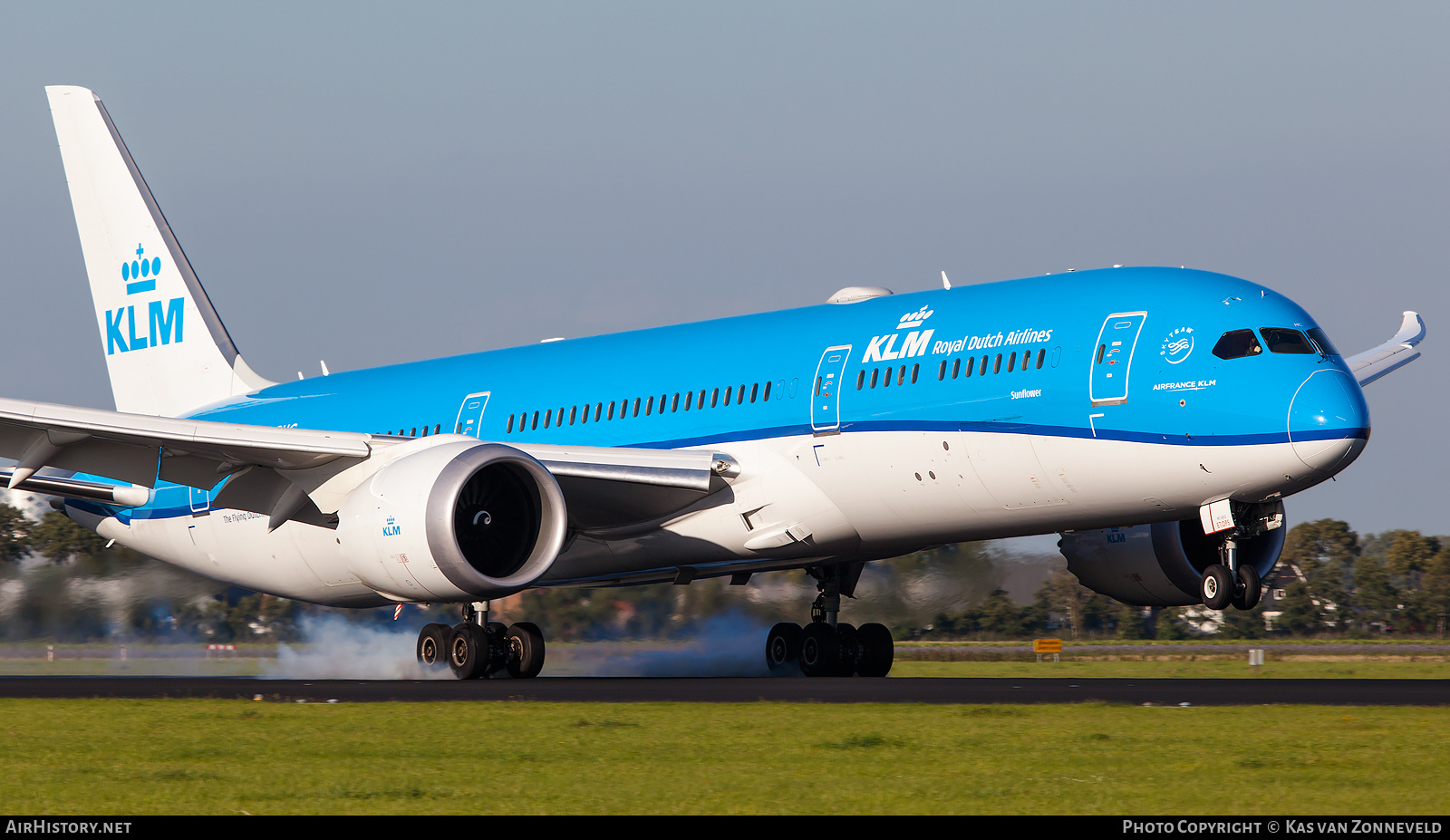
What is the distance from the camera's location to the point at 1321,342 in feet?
60.2

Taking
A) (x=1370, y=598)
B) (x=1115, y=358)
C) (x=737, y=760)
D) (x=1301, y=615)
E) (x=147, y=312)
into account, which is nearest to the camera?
(x=737, y=760)

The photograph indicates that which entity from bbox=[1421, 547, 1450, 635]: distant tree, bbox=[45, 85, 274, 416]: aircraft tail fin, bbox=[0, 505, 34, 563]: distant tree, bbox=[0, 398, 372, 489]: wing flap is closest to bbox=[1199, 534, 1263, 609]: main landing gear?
bbox=[0, 398, 372, 489]: wing flap

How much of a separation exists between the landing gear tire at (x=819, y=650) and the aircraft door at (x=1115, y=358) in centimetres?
784

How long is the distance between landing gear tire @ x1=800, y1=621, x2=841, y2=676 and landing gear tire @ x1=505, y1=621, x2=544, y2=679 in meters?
4.18

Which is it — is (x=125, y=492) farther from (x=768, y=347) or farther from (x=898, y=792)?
(x=898, y=792)

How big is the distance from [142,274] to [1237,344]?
2054cm

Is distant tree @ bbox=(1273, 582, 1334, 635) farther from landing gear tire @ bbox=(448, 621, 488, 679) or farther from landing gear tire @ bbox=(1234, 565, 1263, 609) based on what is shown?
landing gear tire @ bbox=(448, 621, 488, 679)

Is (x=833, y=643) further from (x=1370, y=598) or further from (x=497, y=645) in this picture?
(x=1370, y=598)

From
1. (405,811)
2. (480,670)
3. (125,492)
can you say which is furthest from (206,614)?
(405,811)

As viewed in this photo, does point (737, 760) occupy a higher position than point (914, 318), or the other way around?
point (914, 318)

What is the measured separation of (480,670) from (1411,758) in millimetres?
14569

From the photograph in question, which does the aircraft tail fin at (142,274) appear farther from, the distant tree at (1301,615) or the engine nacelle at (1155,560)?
the distant tree at (1301,615)

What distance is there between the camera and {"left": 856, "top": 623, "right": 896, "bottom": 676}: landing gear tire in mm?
25188

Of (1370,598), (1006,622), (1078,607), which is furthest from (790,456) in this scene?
(1370,598)
